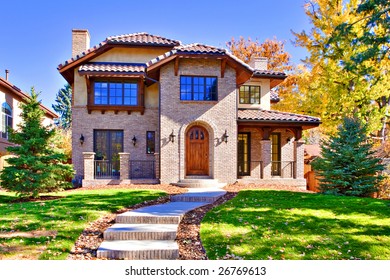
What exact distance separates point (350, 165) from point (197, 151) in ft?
22.6

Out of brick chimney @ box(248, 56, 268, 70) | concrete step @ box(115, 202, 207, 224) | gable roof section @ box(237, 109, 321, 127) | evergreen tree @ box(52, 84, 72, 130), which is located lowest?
concrete step @ box(115, 202, 207, 224)

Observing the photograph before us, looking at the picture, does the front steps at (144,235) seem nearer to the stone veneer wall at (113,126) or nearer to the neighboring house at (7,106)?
the stone veneer wall at (113,126)

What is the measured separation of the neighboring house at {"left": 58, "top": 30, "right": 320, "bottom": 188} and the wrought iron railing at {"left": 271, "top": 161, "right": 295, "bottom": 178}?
6 cm

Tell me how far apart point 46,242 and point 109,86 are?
11.4 meters

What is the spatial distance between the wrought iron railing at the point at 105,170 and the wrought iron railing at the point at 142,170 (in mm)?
835

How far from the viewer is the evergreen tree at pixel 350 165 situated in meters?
11.3

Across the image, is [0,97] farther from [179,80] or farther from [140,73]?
[179,80]

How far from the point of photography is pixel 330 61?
54.8ft

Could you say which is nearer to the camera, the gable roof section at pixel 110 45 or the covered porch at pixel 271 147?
the covered porch at pixel 271 147

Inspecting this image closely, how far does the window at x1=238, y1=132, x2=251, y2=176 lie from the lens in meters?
16.2

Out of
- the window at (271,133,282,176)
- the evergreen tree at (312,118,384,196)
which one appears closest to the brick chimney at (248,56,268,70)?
the window at (271,133,282,176)

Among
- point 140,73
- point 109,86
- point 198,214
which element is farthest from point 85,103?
point 198,214

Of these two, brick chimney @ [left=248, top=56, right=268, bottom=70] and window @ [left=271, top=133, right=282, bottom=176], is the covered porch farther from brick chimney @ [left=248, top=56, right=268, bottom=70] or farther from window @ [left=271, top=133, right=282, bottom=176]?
brick chimney @ [left=248, top=56, right=268, bottom=70]

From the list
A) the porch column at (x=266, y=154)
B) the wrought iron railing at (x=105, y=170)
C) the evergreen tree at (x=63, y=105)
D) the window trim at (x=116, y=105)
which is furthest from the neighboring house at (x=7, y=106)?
the evergreen tree at (x=63, y=105)
